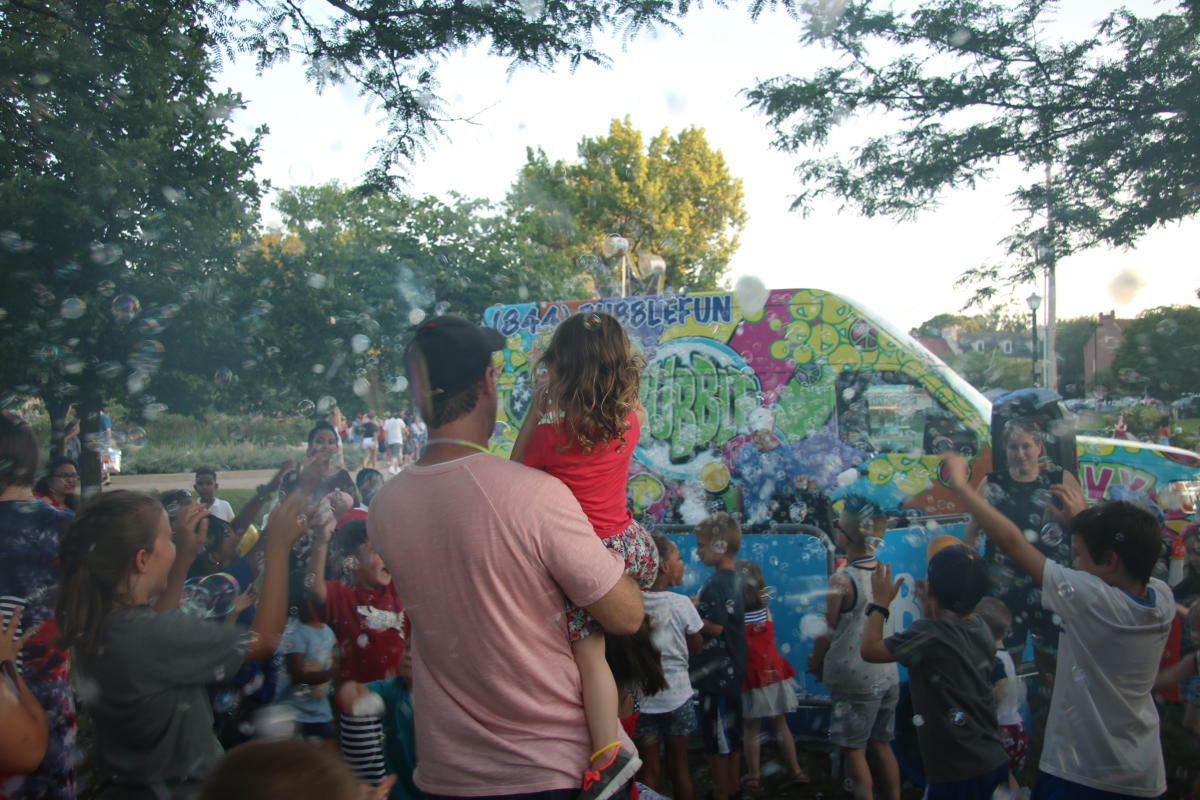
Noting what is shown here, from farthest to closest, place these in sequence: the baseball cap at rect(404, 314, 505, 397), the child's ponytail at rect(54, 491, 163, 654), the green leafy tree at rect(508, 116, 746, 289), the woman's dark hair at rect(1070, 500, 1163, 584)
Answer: the green leafy tree at rect(508, 116, 746, 289)
the woman's dark hair at rect(1070, 500, 1163, 584)
the child's ponytail at rect(54, 491, 163, 654)
the baseball cap at rect(404, 314, 505, 397)

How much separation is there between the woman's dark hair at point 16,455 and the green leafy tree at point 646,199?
76.2 ft

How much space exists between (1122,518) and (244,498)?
593 inches

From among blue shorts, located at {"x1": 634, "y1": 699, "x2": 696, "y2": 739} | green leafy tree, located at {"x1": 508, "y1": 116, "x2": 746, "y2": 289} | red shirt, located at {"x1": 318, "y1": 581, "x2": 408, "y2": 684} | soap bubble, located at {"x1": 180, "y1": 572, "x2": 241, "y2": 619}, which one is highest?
green leafy tree, located at {"x1": 508, "y1": 116, "x2": 746, "y2": 289}

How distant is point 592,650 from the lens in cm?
173

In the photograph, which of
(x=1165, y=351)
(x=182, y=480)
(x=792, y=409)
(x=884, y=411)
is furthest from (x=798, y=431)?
(x=182, y=480)

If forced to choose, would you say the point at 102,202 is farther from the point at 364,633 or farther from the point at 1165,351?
the point at 1165,351

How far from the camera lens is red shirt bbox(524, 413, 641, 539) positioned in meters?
1.94

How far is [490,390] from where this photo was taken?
1.88m

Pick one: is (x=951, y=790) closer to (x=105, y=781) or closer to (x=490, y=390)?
(x=490, y=390)

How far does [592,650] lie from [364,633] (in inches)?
93.0

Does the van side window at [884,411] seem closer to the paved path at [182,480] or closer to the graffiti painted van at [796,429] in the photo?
the graffiti painted van at [796,429]

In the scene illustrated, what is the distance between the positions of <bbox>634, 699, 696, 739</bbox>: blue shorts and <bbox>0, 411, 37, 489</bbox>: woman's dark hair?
9.88 feet

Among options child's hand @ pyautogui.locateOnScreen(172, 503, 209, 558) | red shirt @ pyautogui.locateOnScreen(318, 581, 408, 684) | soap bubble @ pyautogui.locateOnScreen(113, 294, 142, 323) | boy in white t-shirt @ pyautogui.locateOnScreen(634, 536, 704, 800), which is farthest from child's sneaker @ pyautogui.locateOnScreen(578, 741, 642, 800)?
soap bubble @ pyautogui.locateOnScreen(113, 294, 142, 323)

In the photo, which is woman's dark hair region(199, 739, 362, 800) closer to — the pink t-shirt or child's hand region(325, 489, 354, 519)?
the pink t-shirt
